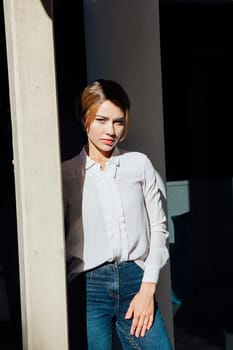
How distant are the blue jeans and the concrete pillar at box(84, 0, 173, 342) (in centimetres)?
81

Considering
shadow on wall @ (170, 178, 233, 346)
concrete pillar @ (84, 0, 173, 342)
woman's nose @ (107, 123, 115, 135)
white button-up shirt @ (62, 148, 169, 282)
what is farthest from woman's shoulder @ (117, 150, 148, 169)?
shadow on wall @ (170, 178, 233, 346)

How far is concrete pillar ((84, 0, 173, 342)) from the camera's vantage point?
4.41 m

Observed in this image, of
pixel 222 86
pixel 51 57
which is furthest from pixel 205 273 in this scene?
pixel 51 57

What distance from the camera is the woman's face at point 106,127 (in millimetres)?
3727

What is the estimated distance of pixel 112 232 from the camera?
3.67 metres

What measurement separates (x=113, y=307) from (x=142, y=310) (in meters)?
0.12

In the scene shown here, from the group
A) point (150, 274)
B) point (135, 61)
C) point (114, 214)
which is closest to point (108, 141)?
point (114, 214)

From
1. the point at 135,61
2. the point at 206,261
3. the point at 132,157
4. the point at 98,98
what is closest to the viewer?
the point at 98,98

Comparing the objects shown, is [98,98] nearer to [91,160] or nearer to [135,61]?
[91,160]

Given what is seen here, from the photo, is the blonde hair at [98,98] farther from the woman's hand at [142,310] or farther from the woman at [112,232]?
the woman's hand at [142,310]

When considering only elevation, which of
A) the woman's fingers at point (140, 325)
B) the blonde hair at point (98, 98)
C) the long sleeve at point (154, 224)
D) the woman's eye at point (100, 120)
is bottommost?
the woman's fingers at point (140, 325)

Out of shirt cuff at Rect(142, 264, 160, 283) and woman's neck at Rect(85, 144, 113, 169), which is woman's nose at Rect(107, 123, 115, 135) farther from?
shirt cuff at Rect(142, 264, 160, 283)

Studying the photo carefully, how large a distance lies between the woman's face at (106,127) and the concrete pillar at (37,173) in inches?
8.1

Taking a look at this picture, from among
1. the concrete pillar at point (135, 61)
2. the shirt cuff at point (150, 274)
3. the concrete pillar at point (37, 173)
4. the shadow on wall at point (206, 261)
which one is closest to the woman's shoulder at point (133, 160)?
the concrete pillar at point (37, 173)
